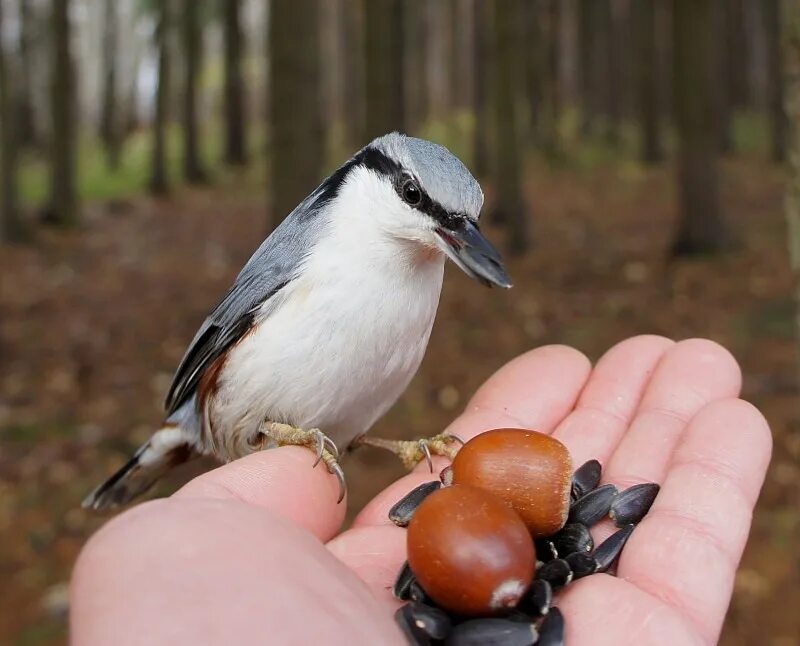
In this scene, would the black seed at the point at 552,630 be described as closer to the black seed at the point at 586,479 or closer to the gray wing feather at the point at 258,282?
the black seed at the point at 586,479

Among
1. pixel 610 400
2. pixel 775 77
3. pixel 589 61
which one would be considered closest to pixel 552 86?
pixel 589 61

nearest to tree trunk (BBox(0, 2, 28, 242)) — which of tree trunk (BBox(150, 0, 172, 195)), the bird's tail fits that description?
tree trunk (BBox(150, 0, 172, 195))

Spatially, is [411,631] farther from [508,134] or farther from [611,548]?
[508,134]

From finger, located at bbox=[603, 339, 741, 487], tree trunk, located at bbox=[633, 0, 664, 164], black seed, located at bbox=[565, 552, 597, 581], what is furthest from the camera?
tree trunk, located at bbox=[633, 0, 664, 164]

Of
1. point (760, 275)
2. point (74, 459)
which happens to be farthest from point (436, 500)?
Answer: point (760, 275)

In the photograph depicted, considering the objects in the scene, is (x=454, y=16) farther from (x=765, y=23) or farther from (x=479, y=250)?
(x=479, y=250)

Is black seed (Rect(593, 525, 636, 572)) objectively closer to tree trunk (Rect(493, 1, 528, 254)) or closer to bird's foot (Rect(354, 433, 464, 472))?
bird's foot (Rect(354, 433, 464, 472))

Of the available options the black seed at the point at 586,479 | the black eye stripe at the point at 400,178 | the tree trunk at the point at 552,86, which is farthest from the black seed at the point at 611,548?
the tree trunk at the point at 552,86
